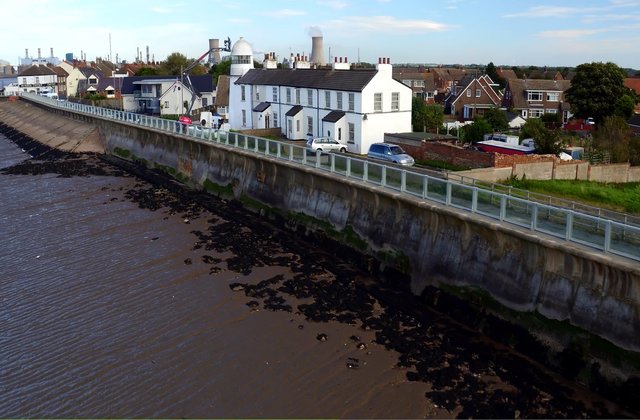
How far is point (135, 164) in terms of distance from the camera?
4797 cm

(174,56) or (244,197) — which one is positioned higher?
(174,56)

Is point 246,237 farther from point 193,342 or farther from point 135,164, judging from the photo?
point 135,164

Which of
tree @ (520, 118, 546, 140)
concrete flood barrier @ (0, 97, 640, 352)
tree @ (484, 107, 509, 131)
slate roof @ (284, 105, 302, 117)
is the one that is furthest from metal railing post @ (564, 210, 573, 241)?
tree @ (484, 107, 509, 131)

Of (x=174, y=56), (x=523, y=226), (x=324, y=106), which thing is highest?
(x=174, y=56)

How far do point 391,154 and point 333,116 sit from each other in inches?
347

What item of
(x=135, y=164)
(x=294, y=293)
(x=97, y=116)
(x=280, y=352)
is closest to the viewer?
(x=280, y=352)

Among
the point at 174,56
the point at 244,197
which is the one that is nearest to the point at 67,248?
→ the point at 244,197

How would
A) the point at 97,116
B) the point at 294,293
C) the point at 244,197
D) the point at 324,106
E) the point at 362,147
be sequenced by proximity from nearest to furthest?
the point at 294,293 < the point at 244,197 < the point at 362,147 < the point at 324,106 < the point at 97,116

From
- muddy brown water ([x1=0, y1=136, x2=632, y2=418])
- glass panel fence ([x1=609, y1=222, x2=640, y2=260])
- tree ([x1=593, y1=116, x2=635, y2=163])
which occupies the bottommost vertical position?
muddy brown water ([x1=0, y1=136, x2=632, y2=418])

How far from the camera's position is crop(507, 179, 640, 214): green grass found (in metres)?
27.2

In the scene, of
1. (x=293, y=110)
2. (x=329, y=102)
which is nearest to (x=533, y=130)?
(x=329, y=102)

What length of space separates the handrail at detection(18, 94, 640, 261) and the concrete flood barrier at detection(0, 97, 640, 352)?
0.30m

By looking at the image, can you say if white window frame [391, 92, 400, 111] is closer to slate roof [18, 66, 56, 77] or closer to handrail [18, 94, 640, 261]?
handrail [18, 94, 640, 261]

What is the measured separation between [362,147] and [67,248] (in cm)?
1987
